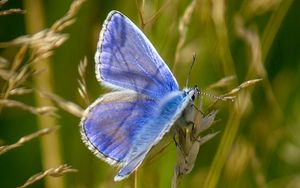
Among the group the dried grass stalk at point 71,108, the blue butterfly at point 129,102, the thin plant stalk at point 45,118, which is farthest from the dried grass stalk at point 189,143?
the thin plant stalk at point 45,118

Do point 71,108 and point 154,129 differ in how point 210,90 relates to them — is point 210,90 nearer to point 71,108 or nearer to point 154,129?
point 71,108

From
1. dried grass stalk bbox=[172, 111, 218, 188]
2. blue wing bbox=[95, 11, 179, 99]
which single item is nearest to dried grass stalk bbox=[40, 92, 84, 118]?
blue wing bbox=[95, 11, 179, 99]

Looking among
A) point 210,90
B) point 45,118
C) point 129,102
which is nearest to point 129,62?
point 129,102

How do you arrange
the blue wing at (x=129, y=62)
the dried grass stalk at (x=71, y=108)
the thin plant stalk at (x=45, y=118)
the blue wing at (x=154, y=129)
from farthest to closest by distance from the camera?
the thin plant stalk at (x=45, y=118)
the dried grass stalk at (x=71, y=108)
the blue wing at (x=129, y=62)
the blue wing at (x=154, y=129)

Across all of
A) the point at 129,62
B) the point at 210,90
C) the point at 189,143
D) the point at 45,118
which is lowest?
the point at 210,90

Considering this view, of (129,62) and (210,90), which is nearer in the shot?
(129,62)

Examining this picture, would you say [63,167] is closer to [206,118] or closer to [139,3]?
[206,118]

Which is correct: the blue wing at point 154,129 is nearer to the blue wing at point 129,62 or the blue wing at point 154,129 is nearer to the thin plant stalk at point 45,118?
the blue wing at point 129,62

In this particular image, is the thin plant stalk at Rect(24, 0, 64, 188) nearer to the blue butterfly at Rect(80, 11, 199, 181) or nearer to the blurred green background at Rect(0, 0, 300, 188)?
the blurred green background at Rect(0, 0, 300, 188)
